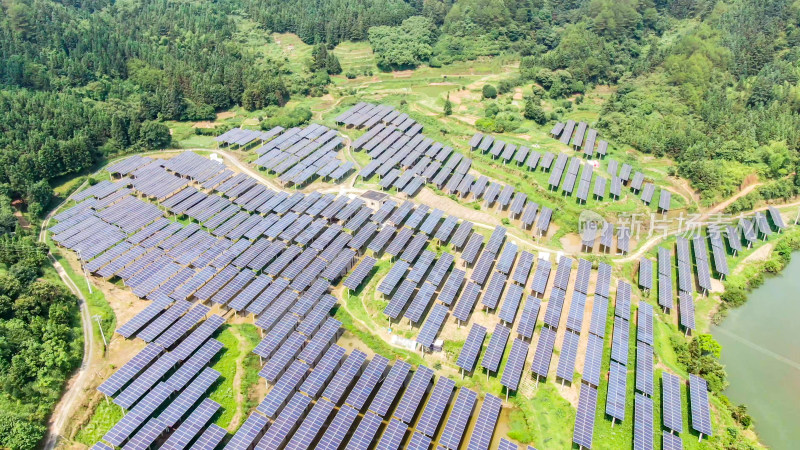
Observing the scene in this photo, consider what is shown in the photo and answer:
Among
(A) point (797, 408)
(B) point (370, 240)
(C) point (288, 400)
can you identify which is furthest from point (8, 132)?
(A) point (797, 408)

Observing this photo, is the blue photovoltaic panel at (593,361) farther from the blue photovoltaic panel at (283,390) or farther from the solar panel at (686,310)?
the blue photovoltaic panel at (283,390)

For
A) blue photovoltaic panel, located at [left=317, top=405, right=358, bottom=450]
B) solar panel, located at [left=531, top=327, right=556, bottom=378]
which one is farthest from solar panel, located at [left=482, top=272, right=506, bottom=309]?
blue photovoltaic panel, located at [left=317, top=405, right=358, bottom=450]

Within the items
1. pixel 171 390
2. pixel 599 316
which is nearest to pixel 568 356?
pixel 599 316

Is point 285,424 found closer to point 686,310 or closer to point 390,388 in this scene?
point 390,388

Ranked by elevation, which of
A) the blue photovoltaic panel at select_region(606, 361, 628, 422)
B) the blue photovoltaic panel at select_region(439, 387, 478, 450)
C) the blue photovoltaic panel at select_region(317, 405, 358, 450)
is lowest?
the blue photovoltaic panel at select_region(317, 405, 358, 450)

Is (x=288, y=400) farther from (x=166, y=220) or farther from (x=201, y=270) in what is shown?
(x=166, y=220)

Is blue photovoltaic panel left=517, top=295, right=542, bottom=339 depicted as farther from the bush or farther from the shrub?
the shrub

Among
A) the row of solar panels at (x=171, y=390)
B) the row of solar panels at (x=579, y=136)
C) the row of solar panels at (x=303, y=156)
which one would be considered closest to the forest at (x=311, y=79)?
the row of solar panels at (x=579, y=136)
